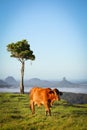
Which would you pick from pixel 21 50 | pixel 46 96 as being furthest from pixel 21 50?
pixel 46 96

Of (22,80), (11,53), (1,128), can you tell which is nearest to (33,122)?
(1,128)

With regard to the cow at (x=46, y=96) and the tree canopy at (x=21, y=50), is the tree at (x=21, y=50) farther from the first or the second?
the cow at (x=46, y=96)

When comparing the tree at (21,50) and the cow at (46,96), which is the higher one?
the tree at (21,50)

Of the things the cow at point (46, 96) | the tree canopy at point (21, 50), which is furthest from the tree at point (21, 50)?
the cow at point (46, 96)

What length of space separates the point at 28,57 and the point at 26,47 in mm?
1991

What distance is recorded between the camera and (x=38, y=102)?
18391mm

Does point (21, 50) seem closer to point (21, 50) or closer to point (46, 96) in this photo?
point (21, 50)

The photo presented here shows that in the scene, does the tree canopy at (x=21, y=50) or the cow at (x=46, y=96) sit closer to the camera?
the cow at (x=46, y=96)

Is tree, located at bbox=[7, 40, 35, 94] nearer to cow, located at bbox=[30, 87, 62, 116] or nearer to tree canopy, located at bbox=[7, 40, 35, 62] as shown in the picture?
tree canopy, located at bbox=[7, 40, 35, 62]

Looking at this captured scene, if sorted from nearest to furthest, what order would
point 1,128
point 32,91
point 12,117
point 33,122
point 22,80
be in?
point 1,128, point 33,122, point 12,117, point 32,91, point 22,80

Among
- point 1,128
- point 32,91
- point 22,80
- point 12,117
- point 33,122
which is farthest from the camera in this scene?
point 22,80

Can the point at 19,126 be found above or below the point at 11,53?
below

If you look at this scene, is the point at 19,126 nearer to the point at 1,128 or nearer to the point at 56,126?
the point at 1,128

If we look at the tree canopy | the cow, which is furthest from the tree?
the cow
